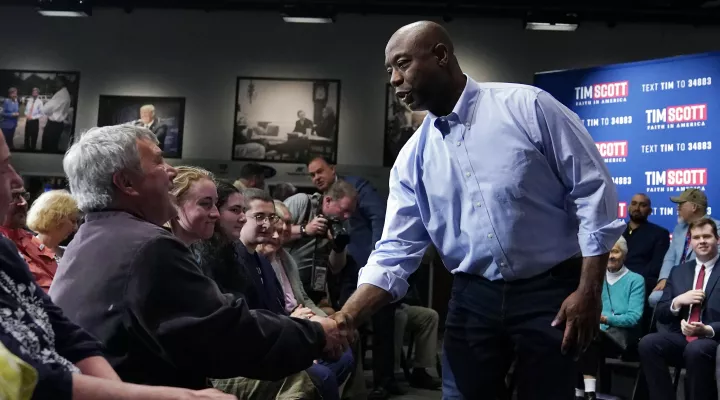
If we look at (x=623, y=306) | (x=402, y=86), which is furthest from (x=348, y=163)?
(x=402, y=86)

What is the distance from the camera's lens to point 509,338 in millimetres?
2045

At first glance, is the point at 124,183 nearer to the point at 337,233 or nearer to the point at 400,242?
the point at 400,242

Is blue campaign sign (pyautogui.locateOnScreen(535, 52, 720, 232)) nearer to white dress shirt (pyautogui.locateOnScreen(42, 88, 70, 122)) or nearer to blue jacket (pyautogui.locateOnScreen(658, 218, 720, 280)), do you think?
blue jacket (pyautogui.locateOnScreen(658, 218, 720, 280))

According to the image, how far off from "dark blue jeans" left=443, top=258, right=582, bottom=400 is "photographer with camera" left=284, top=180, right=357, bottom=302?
3021mm

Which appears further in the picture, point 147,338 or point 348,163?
point 348,163

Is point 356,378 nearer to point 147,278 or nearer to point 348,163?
point 147,278

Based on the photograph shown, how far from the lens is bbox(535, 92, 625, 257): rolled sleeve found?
6.30 ft

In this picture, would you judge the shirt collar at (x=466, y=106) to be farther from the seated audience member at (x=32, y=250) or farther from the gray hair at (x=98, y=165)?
the seated audience member at (x=32, y=250)

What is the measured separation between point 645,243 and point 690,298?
1610mm

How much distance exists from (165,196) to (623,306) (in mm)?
4398

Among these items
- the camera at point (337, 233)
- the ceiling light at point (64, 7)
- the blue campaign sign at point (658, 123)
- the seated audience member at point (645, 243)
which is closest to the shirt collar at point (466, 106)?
the camera at point (337, 233)

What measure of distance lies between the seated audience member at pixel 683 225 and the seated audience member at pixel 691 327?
721mm

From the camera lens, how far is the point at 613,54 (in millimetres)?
10891

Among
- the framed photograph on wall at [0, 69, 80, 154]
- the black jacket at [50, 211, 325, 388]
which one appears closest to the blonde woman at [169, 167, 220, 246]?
the black jacket at [50, 211, 325, 388]
